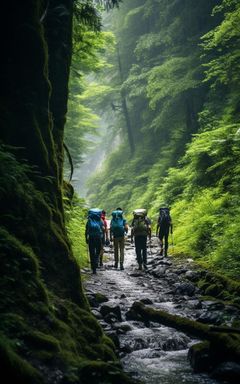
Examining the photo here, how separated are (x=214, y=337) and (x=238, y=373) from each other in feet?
2.04

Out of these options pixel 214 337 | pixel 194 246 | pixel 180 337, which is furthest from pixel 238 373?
pixel 194 246

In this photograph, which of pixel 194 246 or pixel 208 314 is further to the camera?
pixel 194 246

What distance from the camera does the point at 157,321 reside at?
776 cm

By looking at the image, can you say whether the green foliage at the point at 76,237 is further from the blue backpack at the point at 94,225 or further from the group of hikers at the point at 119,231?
the blue backpack at the point at 94,225

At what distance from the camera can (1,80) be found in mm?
6703

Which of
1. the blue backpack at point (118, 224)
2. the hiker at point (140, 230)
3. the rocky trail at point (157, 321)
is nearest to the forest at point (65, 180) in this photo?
the rocky trail at point (157, 321)

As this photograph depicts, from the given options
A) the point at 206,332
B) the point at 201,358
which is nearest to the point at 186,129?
the point at 206,332

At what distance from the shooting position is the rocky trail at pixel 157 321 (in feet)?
19.0

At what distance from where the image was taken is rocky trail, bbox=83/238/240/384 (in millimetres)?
5793

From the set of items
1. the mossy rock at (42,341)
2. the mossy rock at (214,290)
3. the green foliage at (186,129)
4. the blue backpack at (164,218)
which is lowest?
the mossy rock at (42,341)

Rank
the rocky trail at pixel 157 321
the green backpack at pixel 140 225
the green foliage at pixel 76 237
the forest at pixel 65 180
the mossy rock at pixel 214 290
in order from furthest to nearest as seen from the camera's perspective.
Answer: the green backpack at pixel 140 225
the green foliage at pixel 76 237
the mossy rock at pixel 214 290
the rocky trail at pixel 157 321
the forest at pixel 65 180

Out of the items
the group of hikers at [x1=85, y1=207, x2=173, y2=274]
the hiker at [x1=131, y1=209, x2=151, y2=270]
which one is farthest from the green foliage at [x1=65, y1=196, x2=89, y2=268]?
the hiker at [x1=131, y1=209, x2=151, y2=270]

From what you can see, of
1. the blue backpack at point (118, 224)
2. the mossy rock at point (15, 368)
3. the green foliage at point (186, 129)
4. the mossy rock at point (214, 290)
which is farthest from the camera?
the green foliage at point (186, 129)

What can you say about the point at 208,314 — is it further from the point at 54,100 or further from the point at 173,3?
the point at 173,3
